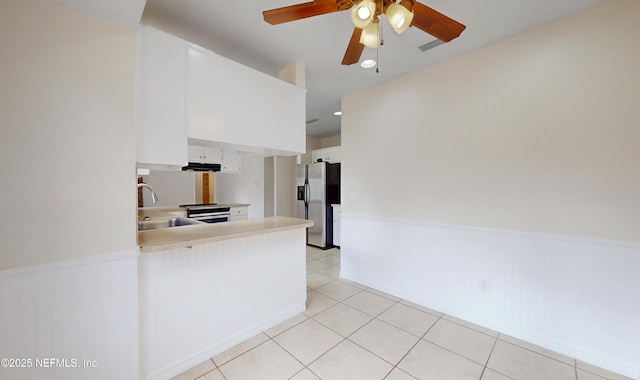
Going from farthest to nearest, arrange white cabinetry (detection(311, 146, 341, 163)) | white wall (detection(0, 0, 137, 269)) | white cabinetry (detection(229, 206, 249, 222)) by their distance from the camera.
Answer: white cabinetry (detection(311, 146, 341, 163)) → white cabinetry (detection(229, 206, 249, 222)) → white wall (detection(0, 0, 137, 269))

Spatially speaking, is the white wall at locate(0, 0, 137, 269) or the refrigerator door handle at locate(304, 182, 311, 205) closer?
the white wall at locate(0, 0, 137, 269)

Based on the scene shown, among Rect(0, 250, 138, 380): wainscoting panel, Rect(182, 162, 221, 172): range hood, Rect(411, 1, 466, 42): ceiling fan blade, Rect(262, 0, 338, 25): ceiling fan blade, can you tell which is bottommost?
Rect(0, 250, 138, 380): wainscoting panel

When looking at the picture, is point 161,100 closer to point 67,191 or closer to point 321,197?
point 67,191

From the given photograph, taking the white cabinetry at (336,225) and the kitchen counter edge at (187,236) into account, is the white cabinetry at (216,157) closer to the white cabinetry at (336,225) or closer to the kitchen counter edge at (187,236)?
the kitchen counter edge at (187,236)

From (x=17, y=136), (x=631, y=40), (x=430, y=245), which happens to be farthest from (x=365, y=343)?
(x=631, y=40)

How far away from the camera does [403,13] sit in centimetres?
115

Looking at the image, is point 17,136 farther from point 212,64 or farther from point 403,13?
point 403,13

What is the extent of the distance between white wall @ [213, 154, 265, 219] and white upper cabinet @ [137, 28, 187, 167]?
10.9 feet

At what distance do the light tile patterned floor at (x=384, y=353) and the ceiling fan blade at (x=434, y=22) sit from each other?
226cm

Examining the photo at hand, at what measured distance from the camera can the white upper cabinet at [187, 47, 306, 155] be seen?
1.72 m

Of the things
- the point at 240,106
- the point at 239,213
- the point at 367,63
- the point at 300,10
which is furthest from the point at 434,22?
the point at 239,213

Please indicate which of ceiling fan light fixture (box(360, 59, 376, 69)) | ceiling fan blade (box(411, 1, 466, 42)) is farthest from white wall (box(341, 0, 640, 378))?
ceiling fan blade (box(411, 1, 466, 42))

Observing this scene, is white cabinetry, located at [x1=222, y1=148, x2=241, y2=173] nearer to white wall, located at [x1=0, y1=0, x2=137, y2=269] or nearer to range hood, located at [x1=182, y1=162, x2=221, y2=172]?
range hood, located at [x1=182, y1=162, x2=221, y2=172]

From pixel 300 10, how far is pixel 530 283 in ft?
8.81
